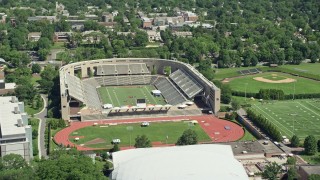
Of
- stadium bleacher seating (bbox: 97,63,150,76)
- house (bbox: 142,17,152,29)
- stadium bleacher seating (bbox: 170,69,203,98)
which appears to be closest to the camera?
stadium bleacher seating (bbox: 170,69,203,98)

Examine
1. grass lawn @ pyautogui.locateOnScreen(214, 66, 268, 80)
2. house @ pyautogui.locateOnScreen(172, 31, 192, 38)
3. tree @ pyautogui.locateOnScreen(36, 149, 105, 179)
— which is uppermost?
house @ pyautogui.locateOnScreen(172, 31, 192, 38)

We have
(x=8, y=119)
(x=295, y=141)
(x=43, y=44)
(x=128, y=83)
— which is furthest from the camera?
(x=43, y=44)

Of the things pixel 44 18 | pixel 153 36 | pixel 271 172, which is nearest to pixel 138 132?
pixel 271 172

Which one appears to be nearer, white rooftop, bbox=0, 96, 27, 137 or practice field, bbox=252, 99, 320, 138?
white rooftop, bbox=0, 96, 27, 137

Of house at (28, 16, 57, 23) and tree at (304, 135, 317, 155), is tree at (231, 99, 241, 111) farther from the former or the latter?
house at (28, 16, 57, 23)

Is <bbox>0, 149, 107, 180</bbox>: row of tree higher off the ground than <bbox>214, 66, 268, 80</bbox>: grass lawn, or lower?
higher

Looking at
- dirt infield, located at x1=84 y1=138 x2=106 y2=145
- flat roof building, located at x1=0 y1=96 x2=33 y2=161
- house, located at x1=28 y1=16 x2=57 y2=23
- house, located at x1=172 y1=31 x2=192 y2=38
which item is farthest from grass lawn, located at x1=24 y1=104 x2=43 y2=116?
house, located at x1=28 y1=16 x2=57 y2=23

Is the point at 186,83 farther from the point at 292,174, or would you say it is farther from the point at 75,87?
the point at 292,174
